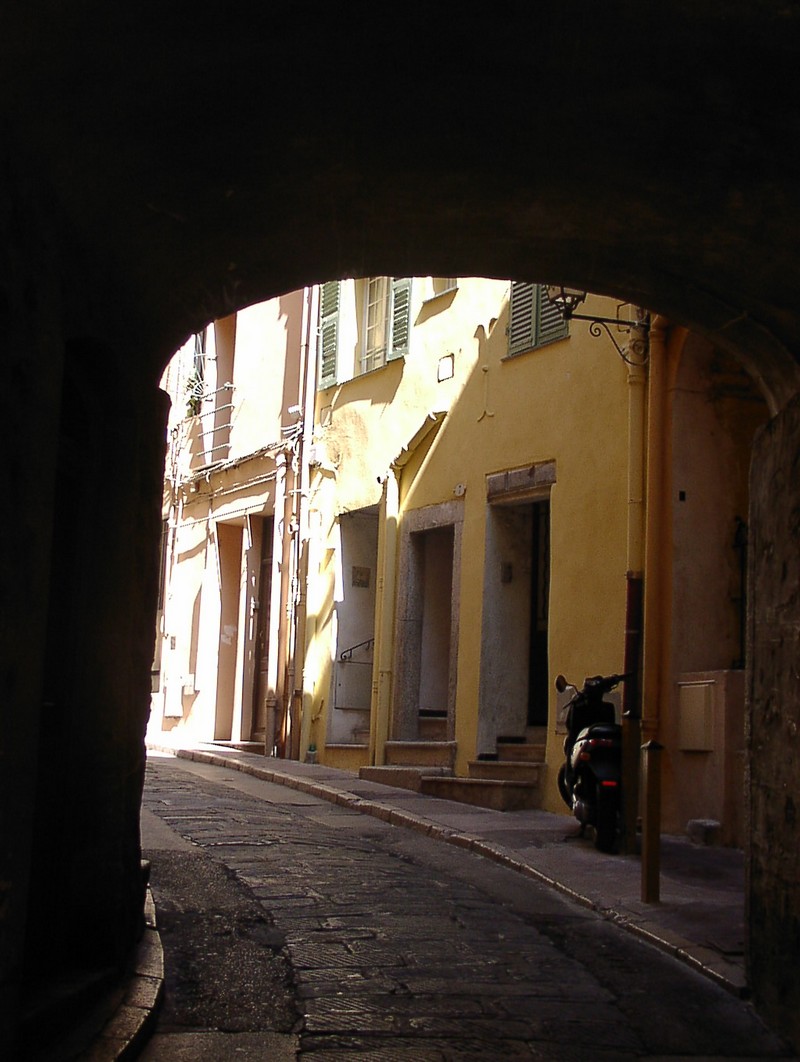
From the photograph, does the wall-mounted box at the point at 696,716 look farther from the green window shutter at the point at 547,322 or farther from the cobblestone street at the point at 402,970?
the green window shutter at the point at 547,322

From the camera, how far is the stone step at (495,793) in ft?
38.8

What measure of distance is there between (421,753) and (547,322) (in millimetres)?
4643

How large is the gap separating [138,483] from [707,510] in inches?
239

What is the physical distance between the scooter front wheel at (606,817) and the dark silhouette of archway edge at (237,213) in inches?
153

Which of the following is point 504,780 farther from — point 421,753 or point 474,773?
point 421,753

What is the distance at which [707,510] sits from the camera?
10.6 meters

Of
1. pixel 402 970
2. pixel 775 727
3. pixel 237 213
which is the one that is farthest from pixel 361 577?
pixel 237 213

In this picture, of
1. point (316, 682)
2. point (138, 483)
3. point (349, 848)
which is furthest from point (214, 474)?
point (138, 483)

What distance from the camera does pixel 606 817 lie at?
9.14m

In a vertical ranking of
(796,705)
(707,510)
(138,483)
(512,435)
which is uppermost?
(512,435)

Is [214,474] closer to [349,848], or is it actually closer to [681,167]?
[349,848]

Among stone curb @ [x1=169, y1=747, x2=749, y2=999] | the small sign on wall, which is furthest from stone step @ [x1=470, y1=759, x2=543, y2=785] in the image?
the small sign on wall

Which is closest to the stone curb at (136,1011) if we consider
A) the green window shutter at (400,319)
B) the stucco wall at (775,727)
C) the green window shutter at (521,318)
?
the stucco wall at (775,727)

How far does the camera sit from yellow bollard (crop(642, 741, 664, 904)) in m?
7.23
